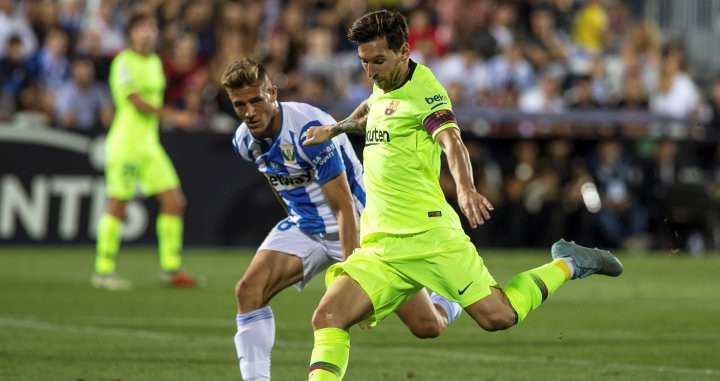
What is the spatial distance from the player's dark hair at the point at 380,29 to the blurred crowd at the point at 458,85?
1207 centimetres

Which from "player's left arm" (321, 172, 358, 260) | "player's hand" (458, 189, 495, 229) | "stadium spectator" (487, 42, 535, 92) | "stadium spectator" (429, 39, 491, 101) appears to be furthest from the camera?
"stadium spectator" (487, 42, 535, 92)

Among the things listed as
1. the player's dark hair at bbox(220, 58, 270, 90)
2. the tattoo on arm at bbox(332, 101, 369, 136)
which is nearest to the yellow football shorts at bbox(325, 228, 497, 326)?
the tattoo on arm at bbox(332, 101, 369, 136)

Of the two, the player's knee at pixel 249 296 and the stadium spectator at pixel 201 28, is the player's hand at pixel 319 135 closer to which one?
the player's knee at pixel 249 296

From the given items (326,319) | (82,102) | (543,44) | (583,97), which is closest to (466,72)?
(583,97)

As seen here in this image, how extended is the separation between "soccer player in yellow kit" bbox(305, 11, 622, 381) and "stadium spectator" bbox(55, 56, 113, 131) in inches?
489

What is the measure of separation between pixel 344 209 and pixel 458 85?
41.5 ft

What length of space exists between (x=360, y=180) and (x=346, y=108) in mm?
11022

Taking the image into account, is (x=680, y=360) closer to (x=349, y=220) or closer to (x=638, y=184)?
(x=349, y=220)

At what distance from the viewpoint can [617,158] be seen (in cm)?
2003

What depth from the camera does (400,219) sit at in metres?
6.38

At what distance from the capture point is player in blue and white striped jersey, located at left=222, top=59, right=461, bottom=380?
7254 millimetres

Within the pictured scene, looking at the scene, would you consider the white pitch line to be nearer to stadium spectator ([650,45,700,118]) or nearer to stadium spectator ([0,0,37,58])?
stadium spectator ([0,0,37,58])

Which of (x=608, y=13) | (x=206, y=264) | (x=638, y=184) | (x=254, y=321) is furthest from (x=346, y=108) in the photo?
(x=254, y=321)

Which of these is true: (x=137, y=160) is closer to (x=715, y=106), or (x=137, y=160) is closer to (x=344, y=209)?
(x=344, y=209)
